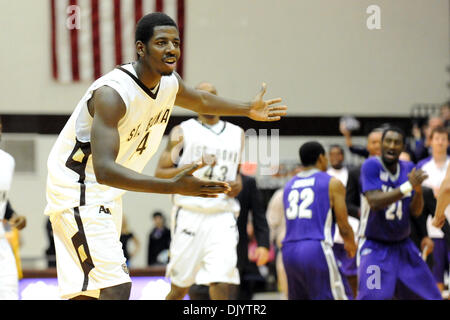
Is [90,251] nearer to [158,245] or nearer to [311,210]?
[311,210]

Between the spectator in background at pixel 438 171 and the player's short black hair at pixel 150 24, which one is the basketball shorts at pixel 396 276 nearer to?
the spectator in background at pixel 438 171

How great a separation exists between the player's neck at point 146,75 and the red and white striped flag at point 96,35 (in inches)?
298

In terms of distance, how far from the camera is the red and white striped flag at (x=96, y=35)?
458 inches

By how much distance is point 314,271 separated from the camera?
649 centimetres

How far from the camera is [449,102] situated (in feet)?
39.5

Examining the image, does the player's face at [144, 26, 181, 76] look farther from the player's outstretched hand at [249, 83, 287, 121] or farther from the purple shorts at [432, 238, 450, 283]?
the purple shorts at [432, 238, 450, 283]

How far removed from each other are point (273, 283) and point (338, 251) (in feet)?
13.6

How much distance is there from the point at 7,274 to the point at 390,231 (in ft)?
9.88

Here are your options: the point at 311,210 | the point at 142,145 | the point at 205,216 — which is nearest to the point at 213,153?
the point at 205,216

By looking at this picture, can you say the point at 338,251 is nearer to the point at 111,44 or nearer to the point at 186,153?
the point at 186,153

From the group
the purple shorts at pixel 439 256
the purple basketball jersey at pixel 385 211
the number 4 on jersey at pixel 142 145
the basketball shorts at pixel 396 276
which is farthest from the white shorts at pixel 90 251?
the purple shorts at pixel 439 256

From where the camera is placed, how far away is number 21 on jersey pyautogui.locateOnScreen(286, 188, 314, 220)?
6.56 metres
